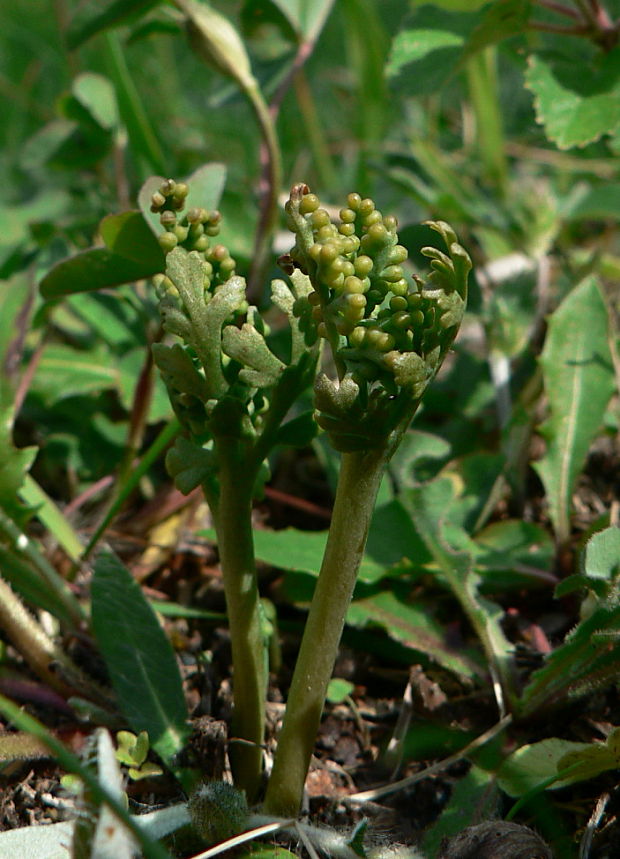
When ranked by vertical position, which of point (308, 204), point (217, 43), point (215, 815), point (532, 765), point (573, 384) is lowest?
point (532, 765)

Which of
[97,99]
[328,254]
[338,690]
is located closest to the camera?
[328,254]

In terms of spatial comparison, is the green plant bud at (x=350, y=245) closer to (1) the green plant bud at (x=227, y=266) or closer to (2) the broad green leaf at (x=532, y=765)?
(1) the green plant bud at (x=227, y=266)

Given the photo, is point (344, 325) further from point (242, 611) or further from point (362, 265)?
point (242, 611)

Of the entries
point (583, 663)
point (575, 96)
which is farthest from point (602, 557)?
point (575, 96)

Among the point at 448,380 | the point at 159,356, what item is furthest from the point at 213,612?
the point at 448,380

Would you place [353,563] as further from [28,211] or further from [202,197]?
[28,211]

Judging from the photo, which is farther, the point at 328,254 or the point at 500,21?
the point at 500,21
